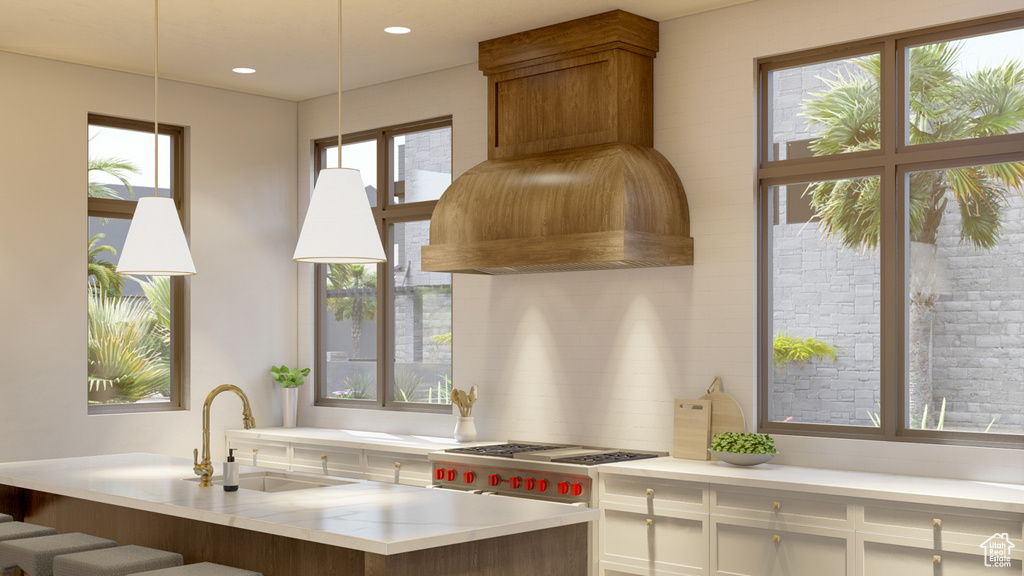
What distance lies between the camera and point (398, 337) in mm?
6738

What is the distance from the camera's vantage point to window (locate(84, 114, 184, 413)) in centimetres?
635

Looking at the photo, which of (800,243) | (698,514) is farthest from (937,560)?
(800,243)

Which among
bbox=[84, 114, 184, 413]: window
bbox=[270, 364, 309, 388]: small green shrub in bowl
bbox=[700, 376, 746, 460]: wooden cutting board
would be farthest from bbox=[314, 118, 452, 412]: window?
bbox=[700, 376, 746, 460]: wooden cutting board

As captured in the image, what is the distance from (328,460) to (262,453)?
69 centimetres

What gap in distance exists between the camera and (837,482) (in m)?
4.14

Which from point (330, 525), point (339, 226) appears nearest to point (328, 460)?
point (339, 226)

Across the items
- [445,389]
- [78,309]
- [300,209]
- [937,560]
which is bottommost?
[937,560]

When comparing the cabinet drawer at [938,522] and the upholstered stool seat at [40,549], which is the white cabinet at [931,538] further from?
the upholstered stool seat at [40,549]

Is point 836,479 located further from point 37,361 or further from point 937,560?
point 37,361

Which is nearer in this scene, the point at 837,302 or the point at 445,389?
the point at 837,302

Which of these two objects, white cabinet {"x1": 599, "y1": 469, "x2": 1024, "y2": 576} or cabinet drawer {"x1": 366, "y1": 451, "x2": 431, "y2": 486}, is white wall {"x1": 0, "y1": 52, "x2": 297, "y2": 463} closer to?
cabinet drawer {"x1": 366, "y1": 451, "x2": 431, "y2": 486}

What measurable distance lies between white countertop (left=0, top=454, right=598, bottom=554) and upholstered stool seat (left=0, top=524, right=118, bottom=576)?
170 millimetres

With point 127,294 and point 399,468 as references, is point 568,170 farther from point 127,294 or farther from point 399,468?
point 127,294

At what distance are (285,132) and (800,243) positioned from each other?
3958 mm
